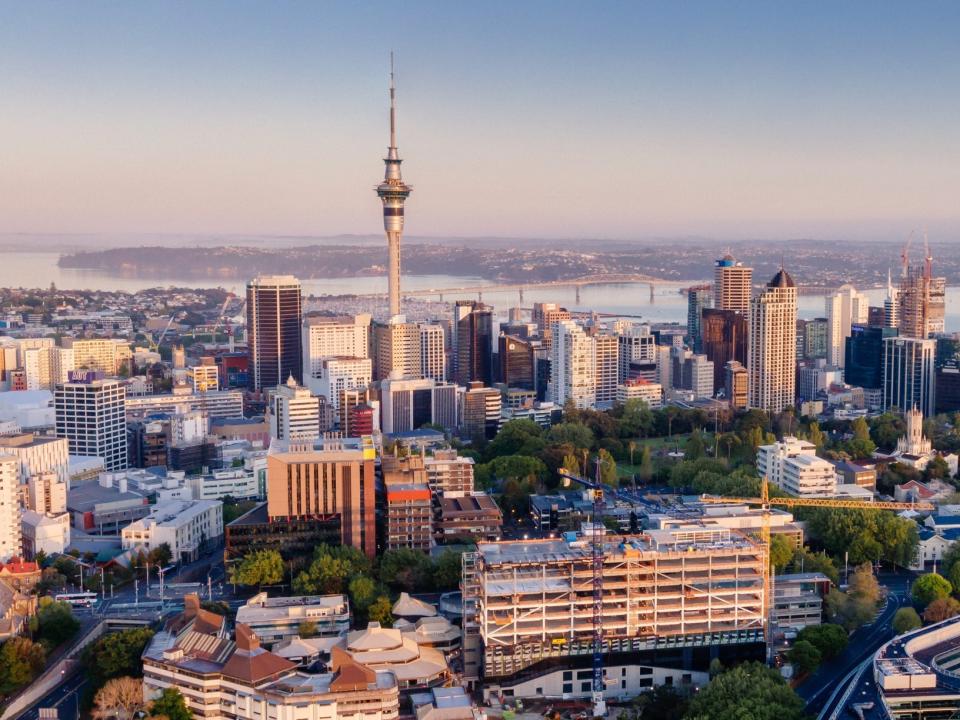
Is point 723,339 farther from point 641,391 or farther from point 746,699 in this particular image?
point 746,699

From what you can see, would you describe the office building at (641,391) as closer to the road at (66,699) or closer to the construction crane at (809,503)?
the construction crane at (809,503)

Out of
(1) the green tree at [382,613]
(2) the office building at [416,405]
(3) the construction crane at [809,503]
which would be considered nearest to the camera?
(1) the green tree at [382,613]

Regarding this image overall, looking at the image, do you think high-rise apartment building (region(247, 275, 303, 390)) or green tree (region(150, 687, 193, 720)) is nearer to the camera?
green tree (region(150, 687, 193, 720))

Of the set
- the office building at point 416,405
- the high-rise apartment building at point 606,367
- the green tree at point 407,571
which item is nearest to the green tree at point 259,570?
the green tree at point 407,571

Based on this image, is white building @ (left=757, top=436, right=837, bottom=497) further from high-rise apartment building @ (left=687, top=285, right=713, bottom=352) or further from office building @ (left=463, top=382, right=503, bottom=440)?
high-rise apartment building @ (left=687, top=285, right=713, bottom=352)

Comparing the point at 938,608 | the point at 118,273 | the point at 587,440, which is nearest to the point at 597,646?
the point at 938,608

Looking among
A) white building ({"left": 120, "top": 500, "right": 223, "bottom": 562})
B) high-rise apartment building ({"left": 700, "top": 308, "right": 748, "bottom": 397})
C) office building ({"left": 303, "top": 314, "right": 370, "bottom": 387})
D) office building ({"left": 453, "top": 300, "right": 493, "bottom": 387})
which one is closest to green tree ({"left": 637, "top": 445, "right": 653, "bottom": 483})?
white building ({"left": 120, "top": 500, "right": 223, "bottom": 562})
